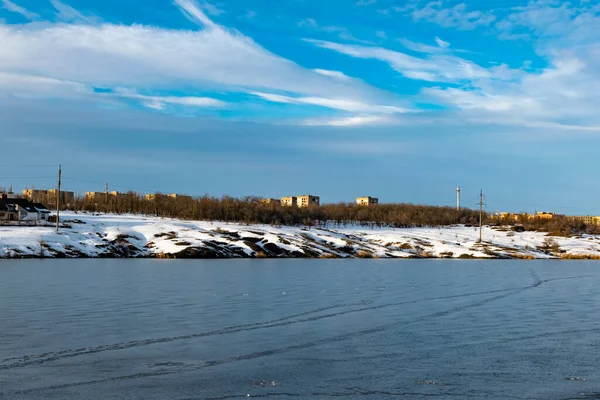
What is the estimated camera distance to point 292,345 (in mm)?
19219

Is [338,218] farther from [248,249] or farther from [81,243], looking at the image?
[81,243]

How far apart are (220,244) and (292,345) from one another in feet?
259

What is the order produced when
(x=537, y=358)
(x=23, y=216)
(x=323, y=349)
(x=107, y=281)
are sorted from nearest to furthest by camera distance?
(x=537, y=358) < (x=323, y=349) < (x=107, y=281) < (x=23, y=216)

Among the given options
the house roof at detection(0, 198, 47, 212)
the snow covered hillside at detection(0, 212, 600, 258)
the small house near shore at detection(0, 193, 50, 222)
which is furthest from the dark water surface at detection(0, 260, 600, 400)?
the house roof at detection(0, 198, 47, 212)

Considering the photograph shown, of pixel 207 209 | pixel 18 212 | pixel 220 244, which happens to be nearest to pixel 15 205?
pixel 18 212

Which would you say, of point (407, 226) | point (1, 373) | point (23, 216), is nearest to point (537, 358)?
point (1, 373)

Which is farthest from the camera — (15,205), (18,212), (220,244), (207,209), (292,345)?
(207,209)

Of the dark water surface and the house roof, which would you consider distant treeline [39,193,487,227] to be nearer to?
the house roof

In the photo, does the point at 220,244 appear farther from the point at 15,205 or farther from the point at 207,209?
the point at 207,209

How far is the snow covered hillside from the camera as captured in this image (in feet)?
287

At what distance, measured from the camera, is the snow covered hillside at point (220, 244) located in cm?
8750

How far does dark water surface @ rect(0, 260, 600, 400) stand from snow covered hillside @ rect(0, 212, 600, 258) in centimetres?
5276

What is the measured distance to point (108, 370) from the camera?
15.4 meters

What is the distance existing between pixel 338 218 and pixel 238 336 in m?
179
